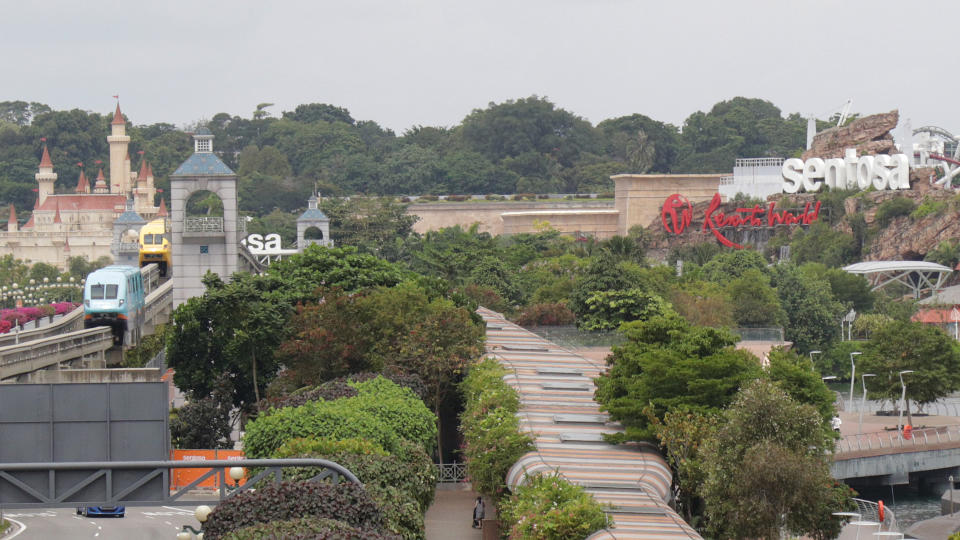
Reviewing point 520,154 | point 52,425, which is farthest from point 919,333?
point 520,154

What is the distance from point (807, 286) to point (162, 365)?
47707 mm

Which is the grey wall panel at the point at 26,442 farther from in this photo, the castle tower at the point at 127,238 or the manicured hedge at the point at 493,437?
the castle tower at the point at 127,238

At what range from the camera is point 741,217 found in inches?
4786

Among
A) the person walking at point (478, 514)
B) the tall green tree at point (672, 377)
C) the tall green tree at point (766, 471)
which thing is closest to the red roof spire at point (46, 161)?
the tall green tree at point (672, 377)

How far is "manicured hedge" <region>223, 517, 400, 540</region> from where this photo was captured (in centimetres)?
2195

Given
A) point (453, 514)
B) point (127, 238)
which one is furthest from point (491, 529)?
point (127, 238)

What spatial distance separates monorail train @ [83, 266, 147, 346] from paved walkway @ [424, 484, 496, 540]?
18799 millimetres

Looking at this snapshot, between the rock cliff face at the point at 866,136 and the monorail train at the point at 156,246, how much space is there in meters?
70.1

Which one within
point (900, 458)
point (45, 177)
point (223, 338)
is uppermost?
point (45, 177)

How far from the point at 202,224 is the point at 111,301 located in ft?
21.4

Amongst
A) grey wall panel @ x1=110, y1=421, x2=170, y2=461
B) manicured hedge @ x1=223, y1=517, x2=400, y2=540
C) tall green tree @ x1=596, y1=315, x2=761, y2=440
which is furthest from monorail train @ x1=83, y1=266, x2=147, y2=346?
manicured hedge @ x1=223, y1=517, x2=400, y2=540

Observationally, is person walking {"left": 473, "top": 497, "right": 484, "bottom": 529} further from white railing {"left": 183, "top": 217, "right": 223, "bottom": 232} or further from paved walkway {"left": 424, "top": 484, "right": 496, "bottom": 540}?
white railing {"left": 183, "top": 217, "right": 223, "bottom": 232}

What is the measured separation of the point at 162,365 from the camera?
60781mm

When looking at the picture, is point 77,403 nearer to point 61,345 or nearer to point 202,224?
point 61,345
